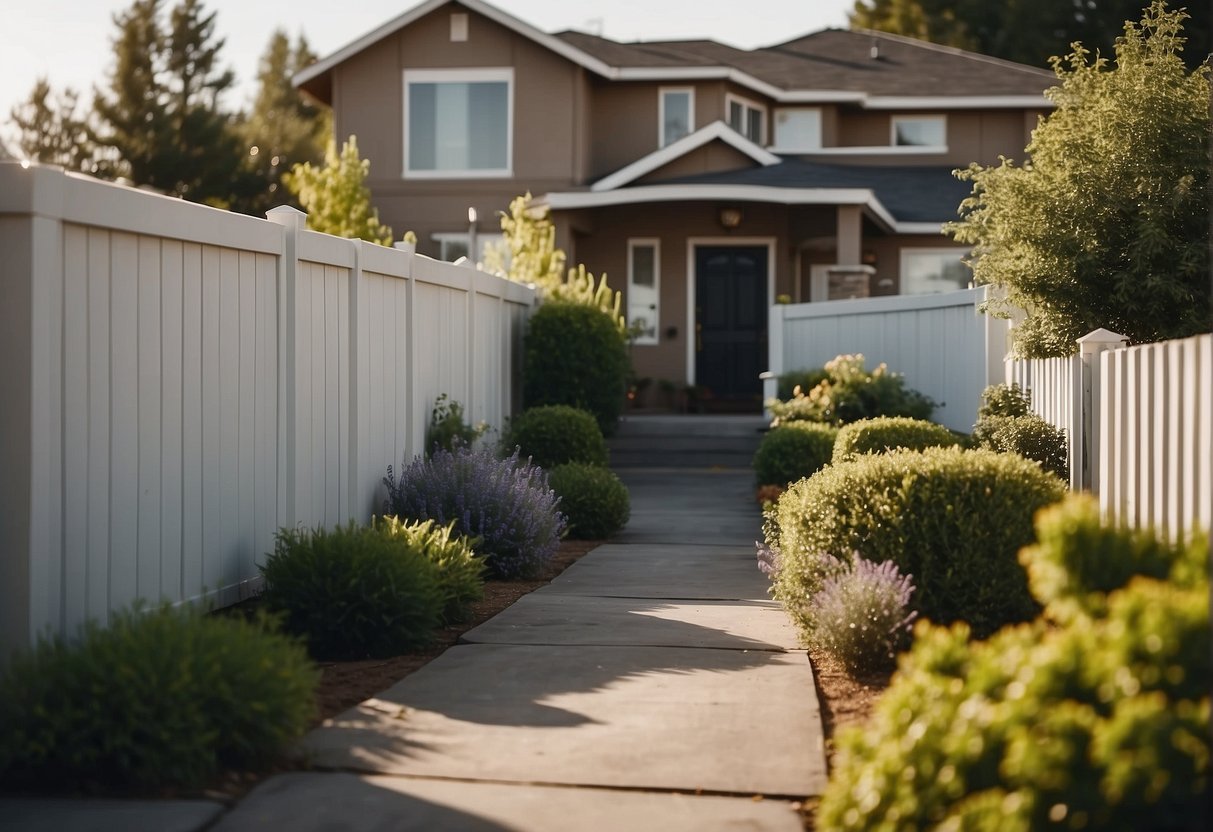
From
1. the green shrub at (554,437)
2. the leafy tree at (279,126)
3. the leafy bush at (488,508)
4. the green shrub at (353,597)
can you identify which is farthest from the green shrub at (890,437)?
the leafy tree at (279,126)

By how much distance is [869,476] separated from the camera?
6324 millimetres

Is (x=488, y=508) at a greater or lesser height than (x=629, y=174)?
lesser

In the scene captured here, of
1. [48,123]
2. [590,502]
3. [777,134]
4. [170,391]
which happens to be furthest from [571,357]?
[48,123]

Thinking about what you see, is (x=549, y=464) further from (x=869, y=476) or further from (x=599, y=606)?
(x=869, y=476)

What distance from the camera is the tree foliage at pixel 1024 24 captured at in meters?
37.8

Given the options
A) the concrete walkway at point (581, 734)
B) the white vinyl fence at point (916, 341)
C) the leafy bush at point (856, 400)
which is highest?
the white vinyl fence at point (916, 341)

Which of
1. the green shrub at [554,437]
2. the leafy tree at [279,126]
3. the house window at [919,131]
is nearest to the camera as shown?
the green shrub at [554,437]

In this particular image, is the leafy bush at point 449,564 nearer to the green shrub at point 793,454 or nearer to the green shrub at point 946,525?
the green shrub at point 946,525

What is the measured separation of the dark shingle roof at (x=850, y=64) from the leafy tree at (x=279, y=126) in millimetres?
14795

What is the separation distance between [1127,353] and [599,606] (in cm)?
306

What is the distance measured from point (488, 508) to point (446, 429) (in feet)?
6.04

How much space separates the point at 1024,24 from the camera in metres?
39.9

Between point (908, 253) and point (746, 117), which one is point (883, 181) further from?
point (746, 117)

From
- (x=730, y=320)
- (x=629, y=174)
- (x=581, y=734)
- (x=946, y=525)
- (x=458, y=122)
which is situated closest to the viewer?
(x=581, y=734)
